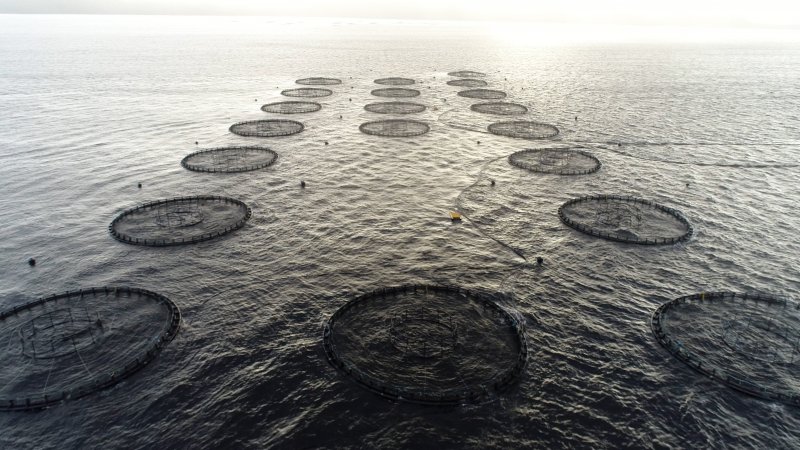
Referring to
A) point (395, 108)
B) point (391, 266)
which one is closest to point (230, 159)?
point (391, 266)

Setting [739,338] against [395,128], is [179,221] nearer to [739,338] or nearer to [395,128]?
[395,128]

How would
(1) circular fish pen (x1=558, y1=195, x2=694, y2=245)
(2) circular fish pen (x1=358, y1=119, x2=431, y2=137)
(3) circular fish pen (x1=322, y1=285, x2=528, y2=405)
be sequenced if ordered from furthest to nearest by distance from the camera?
(2) circular fish pen (x1=358, y1=119, x2=431, y2=137) → (1) circular fish pen (x1=558, y1=195, x2=694, y2=245) → (3) circular fish pen (x1=322, y1=285, x2=528, y2=405)

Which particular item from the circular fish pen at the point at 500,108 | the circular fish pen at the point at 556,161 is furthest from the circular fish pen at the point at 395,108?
the circular fish pen at the point at 556,161

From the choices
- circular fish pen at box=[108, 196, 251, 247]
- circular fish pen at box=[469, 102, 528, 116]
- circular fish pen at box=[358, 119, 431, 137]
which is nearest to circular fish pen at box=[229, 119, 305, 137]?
circular fish pen at box=[358, 119, 431, 137]

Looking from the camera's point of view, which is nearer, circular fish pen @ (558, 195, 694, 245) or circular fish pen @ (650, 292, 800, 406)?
circular fish pen @ (650, 292, 800, 406)

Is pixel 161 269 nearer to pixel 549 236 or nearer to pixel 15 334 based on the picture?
pixel 15 334

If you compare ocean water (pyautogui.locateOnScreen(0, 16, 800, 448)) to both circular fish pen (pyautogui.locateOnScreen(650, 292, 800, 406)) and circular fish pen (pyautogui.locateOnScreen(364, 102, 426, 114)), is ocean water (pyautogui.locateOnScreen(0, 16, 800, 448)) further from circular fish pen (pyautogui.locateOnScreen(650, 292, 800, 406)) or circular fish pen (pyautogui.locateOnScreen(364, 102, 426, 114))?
circular fish pen (pyautogui.locateOnScreen(364, 102, 426, 114))
